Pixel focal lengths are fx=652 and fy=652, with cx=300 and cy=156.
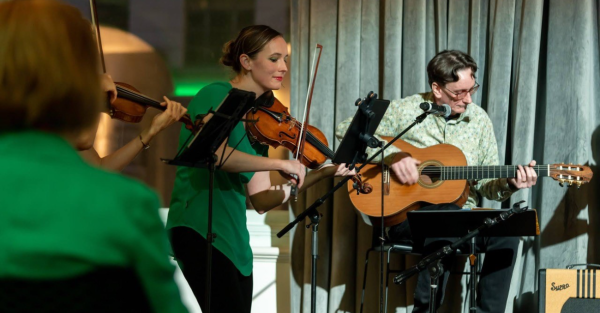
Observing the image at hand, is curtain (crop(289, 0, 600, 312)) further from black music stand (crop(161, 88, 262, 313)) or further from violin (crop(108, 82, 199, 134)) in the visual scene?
black music stand (crop(161, 88, 262, 313))

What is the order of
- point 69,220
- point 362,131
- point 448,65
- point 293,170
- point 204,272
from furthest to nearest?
point 448,65
point 362,131
point 293,170
point 204,272
point 69,220

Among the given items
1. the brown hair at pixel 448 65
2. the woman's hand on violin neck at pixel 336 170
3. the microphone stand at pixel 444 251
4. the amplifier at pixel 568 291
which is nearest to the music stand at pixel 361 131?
the woman's hand on violin neck at pixel 336 170

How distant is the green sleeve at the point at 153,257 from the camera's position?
643 millimetres

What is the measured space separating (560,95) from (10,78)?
3.03 m

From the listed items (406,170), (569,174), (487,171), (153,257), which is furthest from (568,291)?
(153,257)

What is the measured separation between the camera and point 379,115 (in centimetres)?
248

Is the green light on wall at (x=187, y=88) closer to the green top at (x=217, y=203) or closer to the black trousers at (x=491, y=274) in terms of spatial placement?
the green top at (x=217, y=203)

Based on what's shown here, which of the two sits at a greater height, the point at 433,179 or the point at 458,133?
the point at 458,133

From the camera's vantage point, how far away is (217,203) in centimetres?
223

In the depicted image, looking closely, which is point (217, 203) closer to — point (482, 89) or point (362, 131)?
point (362, 131)

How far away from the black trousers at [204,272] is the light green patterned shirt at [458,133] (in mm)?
1136

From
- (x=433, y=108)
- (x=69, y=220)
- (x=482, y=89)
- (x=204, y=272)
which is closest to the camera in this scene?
(x=69, y=220)

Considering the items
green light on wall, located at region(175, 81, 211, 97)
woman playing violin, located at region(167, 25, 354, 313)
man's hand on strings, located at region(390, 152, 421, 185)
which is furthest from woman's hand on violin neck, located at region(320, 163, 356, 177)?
green light on wall, located at region(175, 81, 211, 97)

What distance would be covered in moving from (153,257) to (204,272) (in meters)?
1.51
